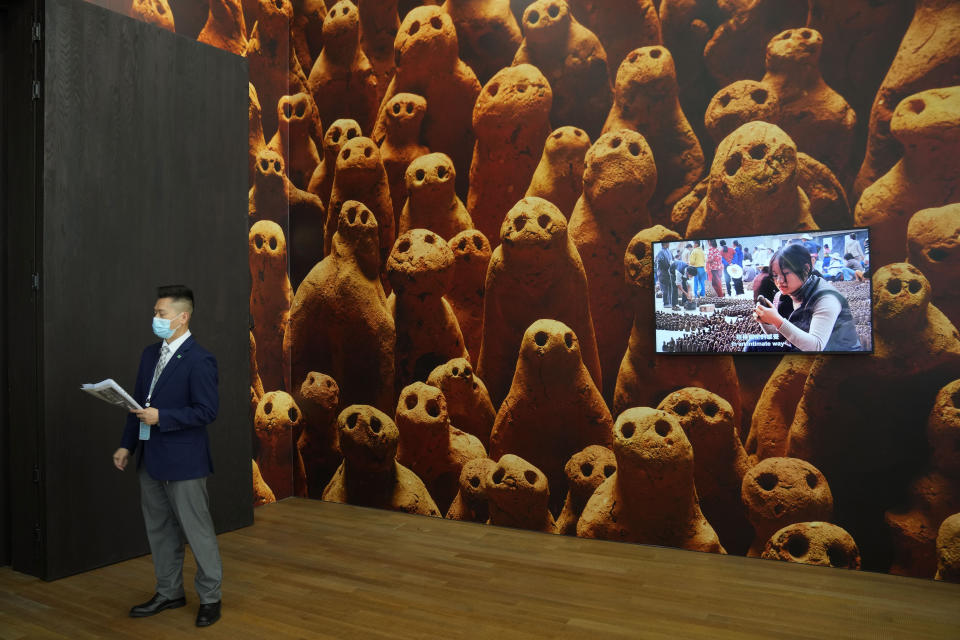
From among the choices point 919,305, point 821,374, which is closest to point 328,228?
point 821,374

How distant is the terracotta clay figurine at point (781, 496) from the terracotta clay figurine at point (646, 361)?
0.46 m

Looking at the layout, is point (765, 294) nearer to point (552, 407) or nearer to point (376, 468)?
point (552, 407)

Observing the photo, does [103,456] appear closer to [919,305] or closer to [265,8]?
[265,8]

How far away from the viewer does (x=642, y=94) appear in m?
3.57

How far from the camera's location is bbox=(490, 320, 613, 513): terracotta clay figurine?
12.0 ft

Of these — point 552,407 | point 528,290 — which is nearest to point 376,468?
point 552,407

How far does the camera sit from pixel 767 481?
10.6 feet

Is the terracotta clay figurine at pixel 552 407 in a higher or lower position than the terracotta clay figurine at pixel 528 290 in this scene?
lower

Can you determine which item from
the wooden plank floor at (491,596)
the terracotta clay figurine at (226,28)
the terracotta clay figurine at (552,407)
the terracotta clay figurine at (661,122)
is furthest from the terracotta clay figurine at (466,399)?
the terracotta clay figurine at (226,28)

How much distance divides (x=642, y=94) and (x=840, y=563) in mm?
2539

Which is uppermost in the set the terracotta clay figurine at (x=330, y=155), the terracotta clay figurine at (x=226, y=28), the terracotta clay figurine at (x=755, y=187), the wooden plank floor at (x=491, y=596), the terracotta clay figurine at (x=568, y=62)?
the terracotta clay figurine at (x=226, y=28)

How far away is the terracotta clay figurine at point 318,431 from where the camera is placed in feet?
14.6

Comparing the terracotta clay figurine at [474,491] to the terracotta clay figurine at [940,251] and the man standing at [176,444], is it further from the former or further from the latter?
the terracotta clay figurine at [940,251]

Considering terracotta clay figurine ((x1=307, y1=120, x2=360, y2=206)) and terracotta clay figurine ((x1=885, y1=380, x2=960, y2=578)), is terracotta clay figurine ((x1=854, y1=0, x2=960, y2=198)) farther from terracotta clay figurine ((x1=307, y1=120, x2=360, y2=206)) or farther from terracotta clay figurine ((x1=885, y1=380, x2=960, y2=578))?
terracotta clay figurine ((x1=307, y1=120, x2=360, y2=206))
